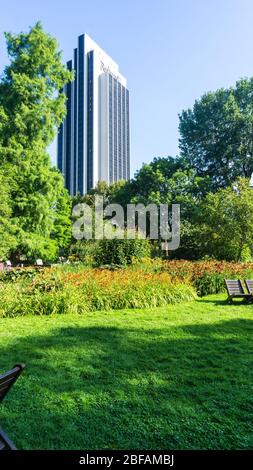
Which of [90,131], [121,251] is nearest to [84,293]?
[121,251]

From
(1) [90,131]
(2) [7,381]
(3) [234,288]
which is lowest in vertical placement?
(3) [234,288]

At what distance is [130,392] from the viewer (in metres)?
3.77

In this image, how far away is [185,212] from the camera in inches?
1053

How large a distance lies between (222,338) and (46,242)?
15.6 m

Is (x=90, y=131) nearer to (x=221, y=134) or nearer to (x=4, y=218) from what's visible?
(x=221, y=134)

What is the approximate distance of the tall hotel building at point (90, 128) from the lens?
234 ft

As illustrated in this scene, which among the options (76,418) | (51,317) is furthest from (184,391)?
(51,317)

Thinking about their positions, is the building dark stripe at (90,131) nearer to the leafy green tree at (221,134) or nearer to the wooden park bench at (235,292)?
the leafy green tree at (221,134)

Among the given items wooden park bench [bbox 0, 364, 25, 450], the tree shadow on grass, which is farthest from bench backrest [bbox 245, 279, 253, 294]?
wooden park bench [bbox 0, 364, 25, 450]

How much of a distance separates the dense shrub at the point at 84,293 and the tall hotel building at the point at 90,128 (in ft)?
204

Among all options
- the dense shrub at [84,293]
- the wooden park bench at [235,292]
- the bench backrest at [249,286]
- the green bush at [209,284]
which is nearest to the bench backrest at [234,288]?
the wooden park bench at [235,292]

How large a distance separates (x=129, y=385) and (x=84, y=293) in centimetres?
493
